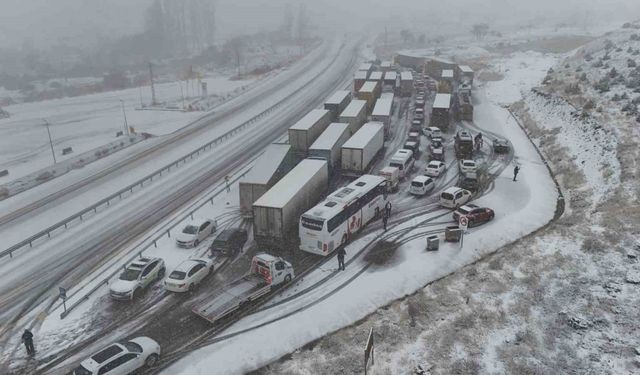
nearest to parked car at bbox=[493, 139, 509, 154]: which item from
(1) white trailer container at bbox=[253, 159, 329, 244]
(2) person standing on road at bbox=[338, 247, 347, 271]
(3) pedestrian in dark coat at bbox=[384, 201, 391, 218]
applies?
(3) pedestrian in dark coat at bbox=[384, 201, 391, 218]

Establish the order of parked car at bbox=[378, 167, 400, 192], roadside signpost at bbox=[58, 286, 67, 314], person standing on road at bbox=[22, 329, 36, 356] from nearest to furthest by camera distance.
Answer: person standing on road at bbox=[22, 329, 36, 356] < roadside signpost at bbox=[58, 286, 67, 314] < parked car at bbox=[378, 167, 400, 192]

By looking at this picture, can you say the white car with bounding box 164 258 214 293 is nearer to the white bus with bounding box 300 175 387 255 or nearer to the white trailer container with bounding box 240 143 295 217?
the white bus with bounding box 300 175 387 255

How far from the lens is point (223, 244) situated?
30.8 metres

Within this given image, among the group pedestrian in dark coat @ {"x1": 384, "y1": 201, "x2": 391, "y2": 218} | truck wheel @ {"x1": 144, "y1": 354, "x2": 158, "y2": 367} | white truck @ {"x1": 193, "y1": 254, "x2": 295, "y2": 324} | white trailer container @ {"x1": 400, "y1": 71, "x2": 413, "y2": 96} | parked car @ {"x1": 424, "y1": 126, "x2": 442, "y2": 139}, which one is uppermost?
white trailer container @ {"x1": 400, "y1": 71, "x2": 413, "y2": 96}

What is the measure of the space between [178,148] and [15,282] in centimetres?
3146

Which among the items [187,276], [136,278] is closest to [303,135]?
[187,276]

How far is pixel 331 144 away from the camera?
43.5 metres

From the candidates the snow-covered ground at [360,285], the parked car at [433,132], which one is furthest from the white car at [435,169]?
the parked car at [433,132]

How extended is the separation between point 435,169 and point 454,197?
711cm

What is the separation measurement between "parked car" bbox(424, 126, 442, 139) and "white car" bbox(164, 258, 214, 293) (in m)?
35.1

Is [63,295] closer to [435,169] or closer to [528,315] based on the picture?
[528,315]

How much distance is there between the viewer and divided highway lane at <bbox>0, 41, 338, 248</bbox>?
3938 centimetres

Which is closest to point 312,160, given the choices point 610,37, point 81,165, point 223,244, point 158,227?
point 223,244

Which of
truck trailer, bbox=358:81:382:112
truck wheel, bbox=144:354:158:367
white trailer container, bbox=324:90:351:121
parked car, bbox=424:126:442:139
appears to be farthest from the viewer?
truck trailer, bbox=358:81:382:112
